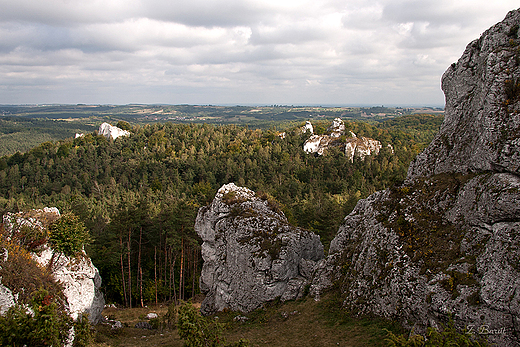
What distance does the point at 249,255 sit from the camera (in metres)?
25.7

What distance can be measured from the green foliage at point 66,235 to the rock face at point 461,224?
727 inches

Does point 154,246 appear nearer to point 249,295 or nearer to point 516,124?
point 249,295

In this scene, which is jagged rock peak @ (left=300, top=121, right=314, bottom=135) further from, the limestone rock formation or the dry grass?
the dry grass

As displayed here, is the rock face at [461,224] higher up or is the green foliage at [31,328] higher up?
the rock face at [461,224]

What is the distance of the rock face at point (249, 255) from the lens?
24766 mm

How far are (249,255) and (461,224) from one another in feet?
51.9

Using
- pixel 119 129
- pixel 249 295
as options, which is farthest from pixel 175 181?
pixel 249 295

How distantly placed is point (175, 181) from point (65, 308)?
83.2m

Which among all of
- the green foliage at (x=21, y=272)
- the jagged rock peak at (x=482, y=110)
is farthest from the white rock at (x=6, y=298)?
the jagged rock peak at (x=482, y=110)

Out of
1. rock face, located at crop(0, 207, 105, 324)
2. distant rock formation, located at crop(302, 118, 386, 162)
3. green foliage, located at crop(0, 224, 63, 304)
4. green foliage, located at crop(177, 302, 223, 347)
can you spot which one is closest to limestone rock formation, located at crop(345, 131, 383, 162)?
distant rock formation, located at crop(302, 118, 386, 162)

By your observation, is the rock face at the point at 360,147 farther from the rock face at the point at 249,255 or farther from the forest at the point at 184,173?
the rock face at the point at 249,255

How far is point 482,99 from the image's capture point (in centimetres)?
1709

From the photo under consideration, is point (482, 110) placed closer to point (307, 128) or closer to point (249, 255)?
point (249, 255)

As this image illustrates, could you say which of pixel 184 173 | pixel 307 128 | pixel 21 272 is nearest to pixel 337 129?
pixel 307 128
